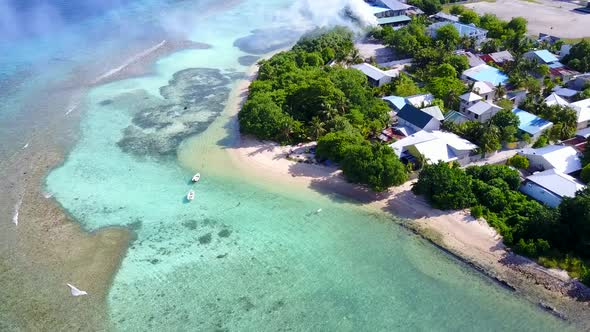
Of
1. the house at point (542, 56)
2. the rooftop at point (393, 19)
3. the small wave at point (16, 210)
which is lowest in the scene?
the small wave at point (16, 210)

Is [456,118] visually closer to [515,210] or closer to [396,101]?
[396,101]

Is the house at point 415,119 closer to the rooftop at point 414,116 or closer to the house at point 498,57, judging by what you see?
the rooftop at point 414,116

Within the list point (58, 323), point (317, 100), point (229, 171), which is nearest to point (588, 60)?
point (317, 100)

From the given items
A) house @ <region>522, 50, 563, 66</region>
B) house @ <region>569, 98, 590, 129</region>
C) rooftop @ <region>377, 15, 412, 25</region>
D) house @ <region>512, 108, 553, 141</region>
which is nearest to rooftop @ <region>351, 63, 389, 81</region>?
house @ <region>512, 108, 553, 141</region>

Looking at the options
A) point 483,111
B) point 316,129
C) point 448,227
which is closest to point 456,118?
point 483,111

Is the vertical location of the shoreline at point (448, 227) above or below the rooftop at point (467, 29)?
below

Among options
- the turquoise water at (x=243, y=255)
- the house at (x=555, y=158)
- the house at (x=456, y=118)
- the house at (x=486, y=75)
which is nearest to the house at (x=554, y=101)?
the house at (x=486, y=75)
